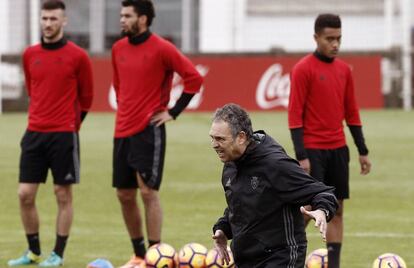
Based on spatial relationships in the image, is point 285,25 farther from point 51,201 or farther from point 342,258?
point 342,258

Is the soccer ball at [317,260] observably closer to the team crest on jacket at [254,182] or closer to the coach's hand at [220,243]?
the coach's hand at [220,243]

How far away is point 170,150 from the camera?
2006cm

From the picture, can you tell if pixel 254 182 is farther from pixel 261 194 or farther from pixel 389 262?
pixel 389 262

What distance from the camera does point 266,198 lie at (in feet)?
22.9

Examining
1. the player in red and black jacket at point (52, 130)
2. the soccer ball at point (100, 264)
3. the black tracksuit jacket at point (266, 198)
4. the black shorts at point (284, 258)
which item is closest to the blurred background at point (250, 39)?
the player in red and black jacket at point (52, 130)

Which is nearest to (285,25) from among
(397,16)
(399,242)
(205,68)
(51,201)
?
(397,16)

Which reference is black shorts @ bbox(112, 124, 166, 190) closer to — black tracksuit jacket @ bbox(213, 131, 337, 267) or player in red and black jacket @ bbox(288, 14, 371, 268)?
player in red and black jacket @ bbox(288, 14, 371, 268)

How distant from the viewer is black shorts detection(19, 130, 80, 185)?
415 inches

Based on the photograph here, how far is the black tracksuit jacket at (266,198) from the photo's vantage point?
6902mm

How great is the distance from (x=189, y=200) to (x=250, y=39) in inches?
807

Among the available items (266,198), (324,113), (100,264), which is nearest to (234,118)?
(266,198)

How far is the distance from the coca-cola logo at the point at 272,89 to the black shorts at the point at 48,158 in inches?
659

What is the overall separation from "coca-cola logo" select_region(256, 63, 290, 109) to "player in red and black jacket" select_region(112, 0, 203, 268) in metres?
16.8

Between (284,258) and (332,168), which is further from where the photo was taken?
(332,168)
